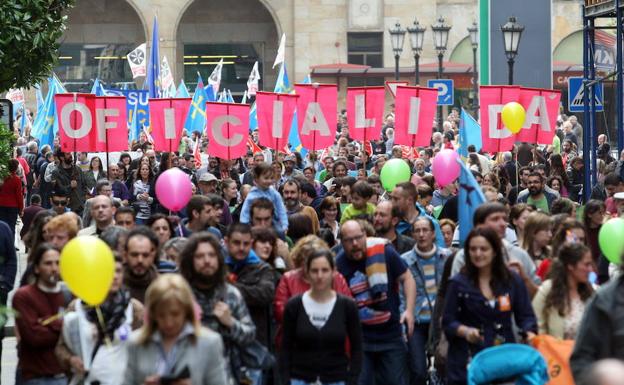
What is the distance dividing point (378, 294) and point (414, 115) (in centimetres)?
1155

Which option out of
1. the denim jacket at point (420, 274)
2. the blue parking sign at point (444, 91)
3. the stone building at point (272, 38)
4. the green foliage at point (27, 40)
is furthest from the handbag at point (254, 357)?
the stone building at point (272, 38)

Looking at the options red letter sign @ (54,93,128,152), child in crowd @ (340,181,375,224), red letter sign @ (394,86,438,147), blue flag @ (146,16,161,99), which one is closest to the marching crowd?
child in crowd @ (340,181,375,224)

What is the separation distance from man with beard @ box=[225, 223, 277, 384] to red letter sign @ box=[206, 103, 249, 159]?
37.6ft

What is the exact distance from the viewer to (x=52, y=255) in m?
9.27

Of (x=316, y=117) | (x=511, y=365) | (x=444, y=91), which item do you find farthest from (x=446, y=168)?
(x=444, y=91)

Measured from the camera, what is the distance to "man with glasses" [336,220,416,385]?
34.2ft

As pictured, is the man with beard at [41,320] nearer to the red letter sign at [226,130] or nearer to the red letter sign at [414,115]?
the red letter sign at [226,130]

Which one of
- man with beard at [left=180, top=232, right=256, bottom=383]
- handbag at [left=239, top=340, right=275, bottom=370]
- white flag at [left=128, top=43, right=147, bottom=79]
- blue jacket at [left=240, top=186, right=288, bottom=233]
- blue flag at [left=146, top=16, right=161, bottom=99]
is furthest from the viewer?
white flag at [left=128, top=43, right=147, bottom=79]

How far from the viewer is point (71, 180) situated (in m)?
21.5

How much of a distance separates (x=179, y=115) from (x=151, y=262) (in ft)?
42.4

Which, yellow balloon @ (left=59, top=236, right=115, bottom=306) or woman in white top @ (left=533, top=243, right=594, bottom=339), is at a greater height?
yellow balloon @ (left=59, top=236, right=115, bottom=306)

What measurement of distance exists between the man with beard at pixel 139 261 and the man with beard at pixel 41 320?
0.39 m

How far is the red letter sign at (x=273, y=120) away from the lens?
21.4 m

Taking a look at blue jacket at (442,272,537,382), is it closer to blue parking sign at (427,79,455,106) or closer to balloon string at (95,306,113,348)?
balloon string at (95,306,113,348)
